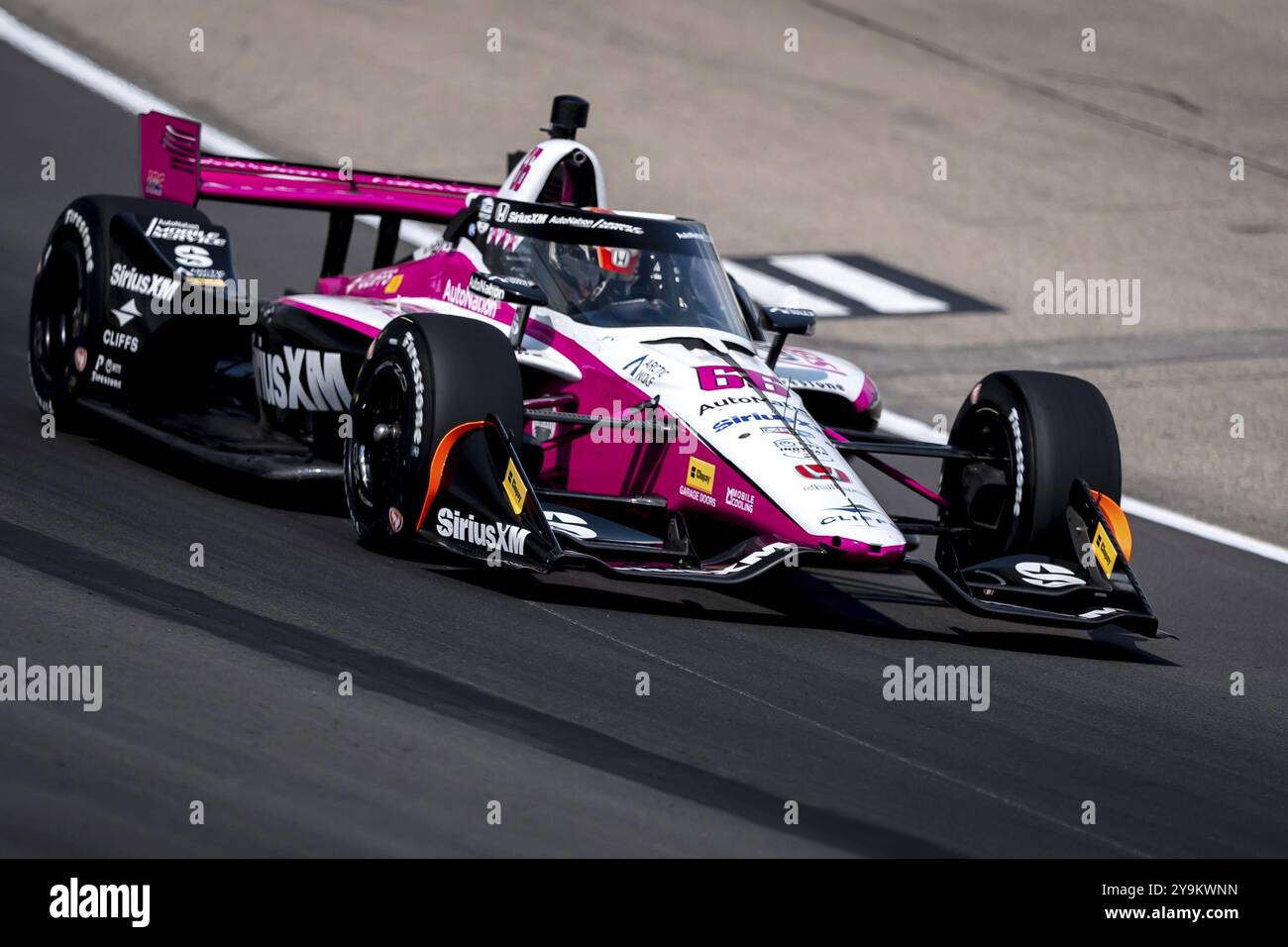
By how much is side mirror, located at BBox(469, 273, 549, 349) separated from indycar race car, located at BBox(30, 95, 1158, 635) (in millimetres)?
17

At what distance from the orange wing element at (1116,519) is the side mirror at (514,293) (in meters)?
2.50

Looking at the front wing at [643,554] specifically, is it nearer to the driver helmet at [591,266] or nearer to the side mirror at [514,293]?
the side mirror at [514,293]

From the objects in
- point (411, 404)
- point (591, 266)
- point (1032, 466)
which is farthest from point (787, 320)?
point (411, 404)

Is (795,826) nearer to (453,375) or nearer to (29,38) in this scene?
(453,375)

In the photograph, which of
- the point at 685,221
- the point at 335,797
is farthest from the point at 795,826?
the point at 685,221

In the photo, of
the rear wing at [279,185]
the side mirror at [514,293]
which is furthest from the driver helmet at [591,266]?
the rear wing at [279,185]

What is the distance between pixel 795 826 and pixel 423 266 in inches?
183

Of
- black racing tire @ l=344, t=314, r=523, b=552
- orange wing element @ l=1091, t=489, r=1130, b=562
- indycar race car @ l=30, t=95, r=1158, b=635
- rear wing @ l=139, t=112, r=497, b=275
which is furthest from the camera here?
rear wing @ l=139, t=112, r=497, b=275

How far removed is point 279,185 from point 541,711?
5052mm

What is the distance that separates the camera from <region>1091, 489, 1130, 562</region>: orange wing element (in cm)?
769

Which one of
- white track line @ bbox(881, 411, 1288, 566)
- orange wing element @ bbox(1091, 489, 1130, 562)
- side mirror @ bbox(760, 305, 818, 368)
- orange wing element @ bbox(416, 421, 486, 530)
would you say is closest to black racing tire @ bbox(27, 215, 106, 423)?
orange wing element @ bbox(416, 421, 486, 530)

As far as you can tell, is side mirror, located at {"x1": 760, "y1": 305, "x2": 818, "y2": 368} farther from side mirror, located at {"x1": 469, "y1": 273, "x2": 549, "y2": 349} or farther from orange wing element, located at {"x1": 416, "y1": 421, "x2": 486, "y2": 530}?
A: orange wing element, located at {"x1": 416, "y1": 421, "x2": 486, "y2": 530}

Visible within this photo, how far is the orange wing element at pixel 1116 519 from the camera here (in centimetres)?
769
